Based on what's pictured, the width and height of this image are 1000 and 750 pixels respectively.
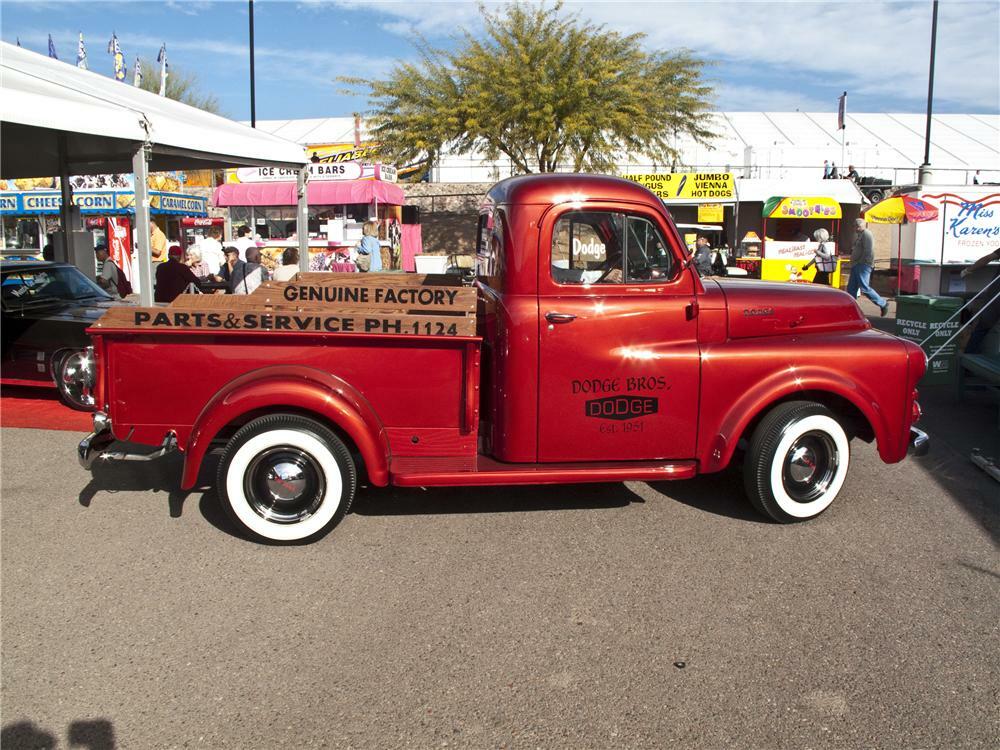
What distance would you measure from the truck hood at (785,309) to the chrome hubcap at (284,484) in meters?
2.57

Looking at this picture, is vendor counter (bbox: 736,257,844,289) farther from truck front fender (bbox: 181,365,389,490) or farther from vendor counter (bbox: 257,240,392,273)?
truck front fender (bbox: 181,365,389,490)

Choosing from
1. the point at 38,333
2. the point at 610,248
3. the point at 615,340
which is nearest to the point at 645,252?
the point at 610,248

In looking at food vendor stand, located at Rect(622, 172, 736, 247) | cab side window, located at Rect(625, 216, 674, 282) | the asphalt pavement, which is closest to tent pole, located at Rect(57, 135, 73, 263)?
the asphalt pavement

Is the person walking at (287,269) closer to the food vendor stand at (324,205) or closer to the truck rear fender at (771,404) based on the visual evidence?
the truck rear fender at (771,404)

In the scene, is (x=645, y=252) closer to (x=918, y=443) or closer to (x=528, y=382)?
(x=528, y=382)

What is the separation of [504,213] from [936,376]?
244 inches

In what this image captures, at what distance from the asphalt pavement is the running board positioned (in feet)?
1.18

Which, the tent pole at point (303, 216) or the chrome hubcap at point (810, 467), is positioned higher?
the tent pole at point (303, 216)

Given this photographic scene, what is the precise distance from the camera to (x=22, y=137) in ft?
31.2

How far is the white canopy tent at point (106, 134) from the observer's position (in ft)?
20.0

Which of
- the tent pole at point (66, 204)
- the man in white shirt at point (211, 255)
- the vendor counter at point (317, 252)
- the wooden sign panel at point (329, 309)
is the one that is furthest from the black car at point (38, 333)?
the vendor counter at point (317, 252)

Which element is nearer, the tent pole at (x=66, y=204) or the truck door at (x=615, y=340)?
the truck door at (x=615, y=340)

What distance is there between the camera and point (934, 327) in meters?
8.31

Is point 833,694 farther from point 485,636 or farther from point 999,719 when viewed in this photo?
point 485,636
